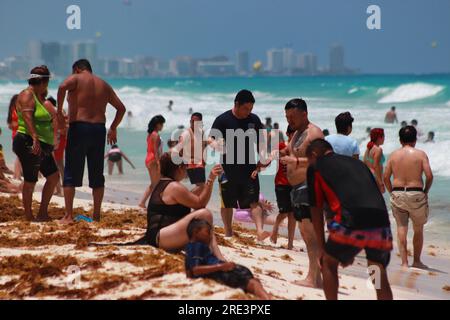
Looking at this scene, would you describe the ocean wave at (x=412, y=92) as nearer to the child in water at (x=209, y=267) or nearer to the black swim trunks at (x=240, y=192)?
the black swim trunks at (x=240, y=192)

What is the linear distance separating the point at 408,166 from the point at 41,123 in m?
3.93

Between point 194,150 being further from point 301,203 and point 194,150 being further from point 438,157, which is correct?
point 438,157

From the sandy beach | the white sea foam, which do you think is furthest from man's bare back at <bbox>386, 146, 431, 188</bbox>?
the white sea foam

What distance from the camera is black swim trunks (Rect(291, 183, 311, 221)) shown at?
643 cm

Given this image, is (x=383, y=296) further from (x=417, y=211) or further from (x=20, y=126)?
(x=20, y=126)

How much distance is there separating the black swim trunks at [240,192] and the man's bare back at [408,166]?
4.79 feet

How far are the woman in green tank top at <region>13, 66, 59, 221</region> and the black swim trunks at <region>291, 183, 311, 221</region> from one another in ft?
10.4

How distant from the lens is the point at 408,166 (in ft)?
27.8

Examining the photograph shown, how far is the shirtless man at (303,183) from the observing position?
646 centimetres

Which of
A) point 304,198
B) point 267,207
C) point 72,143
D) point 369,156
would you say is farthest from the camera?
point 267,207

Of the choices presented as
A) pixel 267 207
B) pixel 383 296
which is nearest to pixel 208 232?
pixel 383 296

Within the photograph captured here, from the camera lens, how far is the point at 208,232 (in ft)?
19.4
